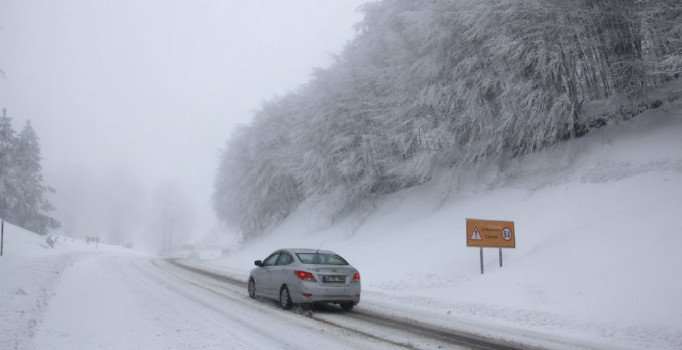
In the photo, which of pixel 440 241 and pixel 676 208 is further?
pixel 440 241

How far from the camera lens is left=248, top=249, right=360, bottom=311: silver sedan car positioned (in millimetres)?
9766

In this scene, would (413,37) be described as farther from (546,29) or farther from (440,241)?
(440,241)

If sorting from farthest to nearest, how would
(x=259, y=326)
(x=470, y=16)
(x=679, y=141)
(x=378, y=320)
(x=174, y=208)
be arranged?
(x=174, y=208)
(x=470, y=16)
(x=679, y=141)
(x=378, y=320)
(x=259, y=326)

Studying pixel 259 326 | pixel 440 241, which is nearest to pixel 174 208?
pixel 440 241

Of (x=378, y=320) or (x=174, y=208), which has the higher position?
(x=174, y=208)

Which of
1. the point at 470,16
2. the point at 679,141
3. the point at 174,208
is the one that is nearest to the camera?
the point at 679,141

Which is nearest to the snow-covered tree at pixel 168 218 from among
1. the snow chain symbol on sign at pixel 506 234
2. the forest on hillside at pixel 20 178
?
the forest on hillside at pixel 20 178

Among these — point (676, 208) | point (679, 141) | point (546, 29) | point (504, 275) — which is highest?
point (546, 29)

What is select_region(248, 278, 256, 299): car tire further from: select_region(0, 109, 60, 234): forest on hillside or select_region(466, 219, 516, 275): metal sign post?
select_region(0, 109, 60, 234): forest on hillside

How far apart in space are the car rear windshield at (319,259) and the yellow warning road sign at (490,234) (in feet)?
11.9

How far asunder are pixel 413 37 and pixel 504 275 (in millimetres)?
11279

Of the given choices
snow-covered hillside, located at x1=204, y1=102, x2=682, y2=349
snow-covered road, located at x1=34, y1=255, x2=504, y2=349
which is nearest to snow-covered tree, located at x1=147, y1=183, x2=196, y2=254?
snow-covered hillside, located at x1=204, y1=102, x2=682, y2=349

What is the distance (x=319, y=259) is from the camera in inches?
421

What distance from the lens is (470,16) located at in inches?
623
